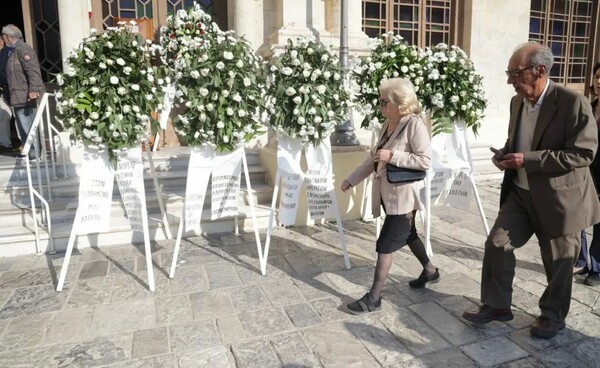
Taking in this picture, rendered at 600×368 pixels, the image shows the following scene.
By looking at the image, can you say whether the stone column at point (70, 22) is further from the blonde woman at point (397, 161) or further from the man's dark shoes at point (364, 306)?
the man's dark shoes at point (364, 306)

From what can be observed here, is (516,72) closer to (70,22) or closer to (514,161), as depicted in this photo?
(514,161)

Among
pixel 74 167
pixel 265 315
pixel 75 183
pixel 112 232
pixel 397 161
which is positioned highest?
pixel 397 161

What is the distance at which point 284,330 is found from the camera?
10.0 ft

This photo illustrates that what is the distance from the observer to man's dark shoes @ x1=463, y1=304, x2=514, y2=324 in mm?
3059

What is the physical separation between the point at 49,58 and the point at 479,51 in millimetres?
8040

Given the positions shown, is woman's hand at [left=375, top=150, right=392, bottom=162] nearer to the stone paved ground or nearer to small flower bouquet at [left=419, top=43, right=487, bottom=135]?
the stone paved ground

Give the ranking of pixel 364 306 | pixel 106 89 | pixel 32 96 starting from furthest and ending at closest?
1. pixel 32 96
2. pixel 106 89
3. pixel 364 306

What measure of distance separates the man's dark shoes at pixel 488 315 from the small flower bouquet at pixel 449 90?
1931 mm

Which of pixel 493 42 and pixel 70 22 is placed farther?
pixel 493 42

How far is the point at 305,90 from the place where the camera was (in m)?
3.65

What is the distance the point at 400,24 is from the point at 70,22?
19.2 ft

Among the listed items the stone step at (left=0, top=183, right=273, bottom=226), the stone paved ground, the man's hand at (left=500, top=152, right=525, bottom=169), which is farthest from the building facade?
the man's hand at (left=500, top=152, right=525, bottom=169)

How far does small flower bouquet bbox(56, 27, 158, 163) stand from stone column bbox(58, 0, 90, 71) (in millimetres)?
3312

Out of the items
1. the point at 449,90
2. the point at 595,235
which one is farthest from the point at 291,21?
the point at 595,235
